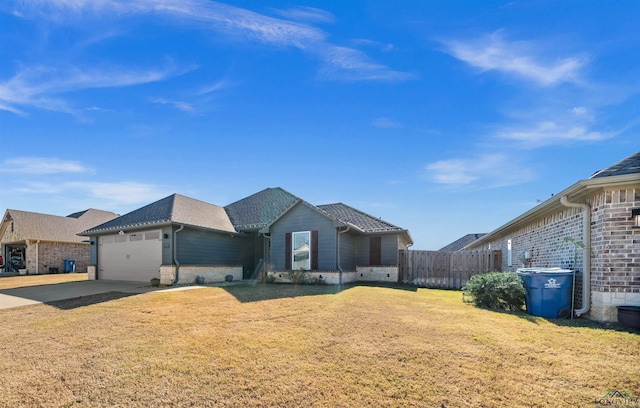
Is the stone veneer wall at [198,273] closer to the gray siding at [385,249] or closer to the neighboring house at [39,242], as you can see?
the gray siding at [385,249]

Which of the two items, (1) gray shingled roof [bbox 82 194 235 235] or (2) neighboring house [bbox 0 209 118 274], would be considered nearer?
(1) gray shingled roof [bbox 82 194 235 235]

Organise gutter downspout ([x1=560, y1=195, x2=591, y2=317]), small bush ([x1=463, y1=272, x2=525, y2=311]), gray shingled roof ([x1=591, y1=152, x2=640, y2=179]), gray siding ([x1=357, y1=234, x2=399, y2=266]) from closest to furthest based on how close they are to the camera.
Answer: gray shingled roof ([x1=591, y1=152, x2=640, y2=179]) < gutter downspout ([x1=560, y1=195, x2=591, y2=317]) < small bush ([x1=463, y1=272, x2=525, y2=311]) < gray siding ([x1=357, y1=234, x2=399, y2=266])

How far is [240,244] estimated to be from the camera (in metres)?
18.7

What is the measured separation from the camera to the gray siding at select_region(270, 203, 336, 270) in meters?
14.0

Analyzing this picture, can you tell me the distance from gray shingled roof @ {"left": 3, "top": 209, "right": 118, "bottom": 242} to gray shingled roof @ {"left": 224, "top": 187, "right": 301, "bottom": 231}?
12.9 metres

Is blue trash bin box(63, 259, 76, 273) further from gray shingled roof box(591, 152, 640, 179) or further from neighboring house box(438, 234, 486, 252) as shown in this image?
neighboring house box(438, 234, 486, 252)

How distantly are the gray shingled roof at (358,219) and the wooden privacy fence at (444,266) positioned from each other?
5.26 feet

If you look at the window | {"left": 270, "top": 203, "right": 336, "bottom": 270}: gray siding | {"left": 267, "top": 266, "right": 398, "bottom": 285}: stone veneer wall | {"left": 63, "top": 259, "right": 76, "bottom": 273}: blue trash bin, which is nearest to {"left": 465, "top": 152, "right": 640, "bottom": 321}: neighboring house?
{"left": 267, "top": 266, "right": 398, "bottom": 285}: stone veneer wall

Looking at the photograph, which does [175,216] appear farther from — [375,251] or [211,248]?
[375,251]

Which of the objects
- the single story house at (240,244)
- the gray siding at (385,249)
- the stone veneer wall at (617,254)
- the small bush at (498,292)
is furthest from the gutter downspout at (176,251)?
the stone veneer wall at (617,254)

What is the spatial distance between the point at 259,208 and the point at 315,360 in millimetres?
16077

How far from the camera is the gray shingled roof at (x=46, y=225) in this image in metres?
24.1

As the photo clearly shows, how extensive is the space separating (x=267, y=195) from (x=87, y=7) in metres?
14.1

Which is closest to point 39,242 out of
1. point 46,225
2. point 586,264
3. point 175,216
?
point 46,225
